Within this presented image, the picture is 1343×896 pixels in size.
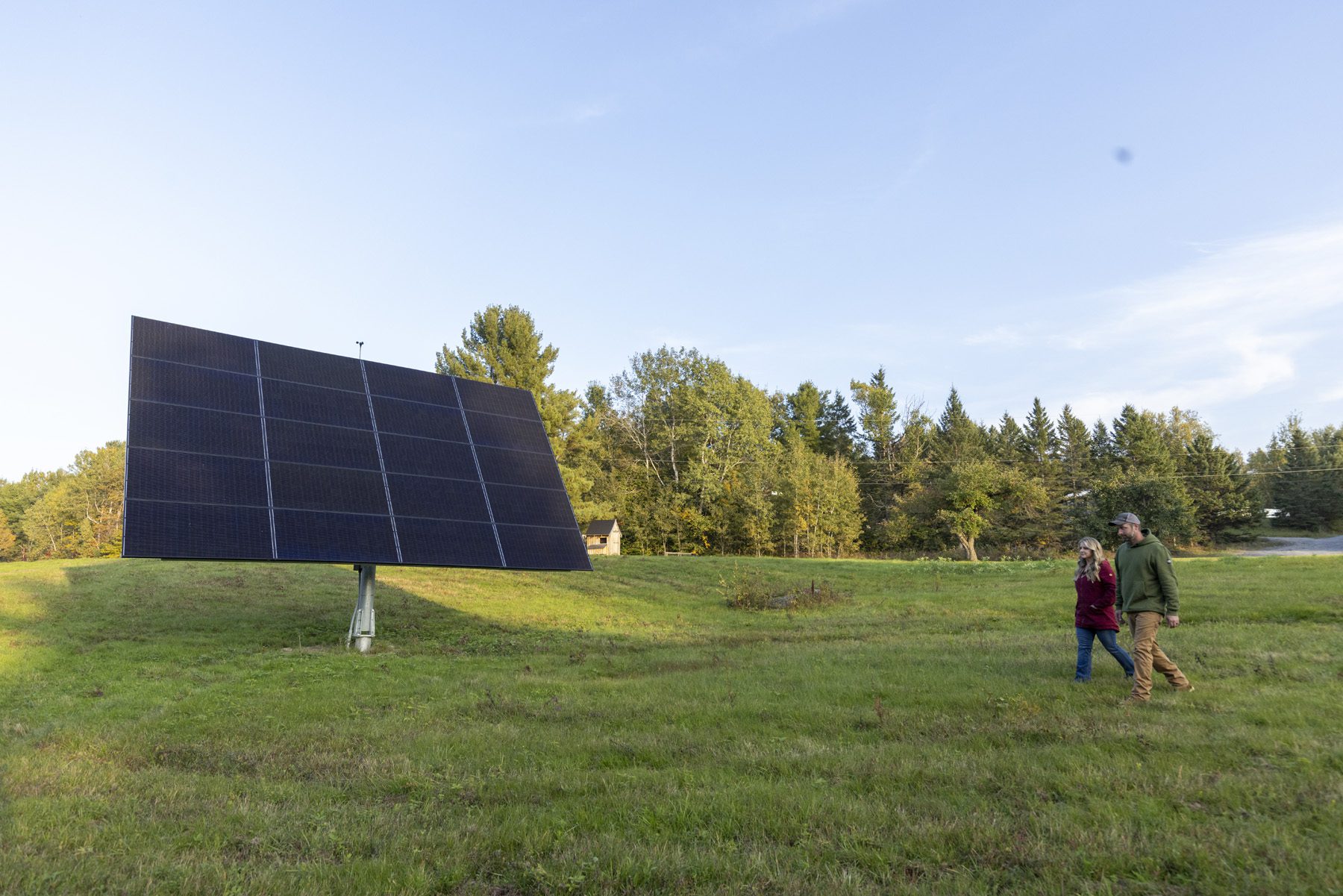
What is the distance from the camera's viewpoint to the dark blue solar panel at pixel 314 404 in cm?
1627

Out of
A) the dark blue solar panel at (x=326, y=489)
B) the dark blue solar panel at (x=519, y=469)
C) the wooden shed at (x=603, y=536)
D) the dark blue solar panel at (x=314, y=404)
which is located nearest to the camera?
the dark blue solar panel at (x=326, y=489)

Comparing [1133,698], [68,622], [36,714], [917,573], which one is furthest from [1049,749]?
[917,573]

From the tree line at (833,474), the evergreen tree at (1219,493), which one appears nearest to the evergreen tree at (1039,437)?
the tree line at (833,474)

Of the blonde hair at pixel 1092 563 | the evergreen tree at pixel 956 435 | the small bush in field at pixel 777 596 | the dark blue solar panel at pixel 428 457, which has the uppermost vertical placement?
the evergreen tree at pixel 956 435

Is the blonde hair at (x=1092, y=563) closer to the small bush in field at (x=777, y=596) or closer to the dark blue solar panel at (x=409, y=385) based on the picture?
the small bush in field at (x=777, y=596)

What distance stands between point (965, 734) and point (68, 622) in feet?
63.8

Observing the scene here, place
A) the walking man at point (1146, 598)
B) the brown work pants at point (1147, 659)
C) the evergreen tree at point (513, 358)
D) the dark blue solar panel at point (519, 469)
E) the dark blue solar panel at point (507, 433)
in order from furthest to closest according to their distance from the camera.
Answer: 1. the evergreen tree at point (513, 358)
2. the dark blue solar panel at point (507, 433)
3. the dark blue solar panel at point (519, 469)
4. the walking man at point (1146, 598)
5. the brown work pants at point (1147, 659)

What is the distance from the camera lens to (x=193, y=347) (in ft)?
52.9

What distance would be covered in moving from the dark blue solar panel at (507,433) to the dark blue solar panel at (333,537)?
4.33 metres

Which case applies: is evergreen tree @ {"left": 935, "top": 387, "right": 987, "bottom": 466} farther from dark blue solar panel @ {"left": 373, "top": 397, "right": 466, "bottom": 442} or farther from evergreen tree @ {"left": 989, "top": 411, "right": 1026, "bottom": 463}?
dark blue solar panel @ {"left": 373, "top": 397, "right": 466, "bottom": 442}

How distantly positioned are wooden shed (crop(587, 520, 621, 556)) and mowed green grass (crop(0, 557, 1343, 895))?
Answer: 1738 inches

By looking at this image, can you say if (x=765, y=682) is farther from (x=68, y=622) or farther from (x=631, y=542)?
(x=631, y=542)

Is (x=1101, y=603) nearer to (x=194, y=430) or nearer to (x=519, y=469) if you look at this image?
(x=519, y=469)

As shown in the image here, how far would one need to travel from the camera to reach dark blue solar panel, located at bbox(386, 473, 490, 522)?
15789 mm
